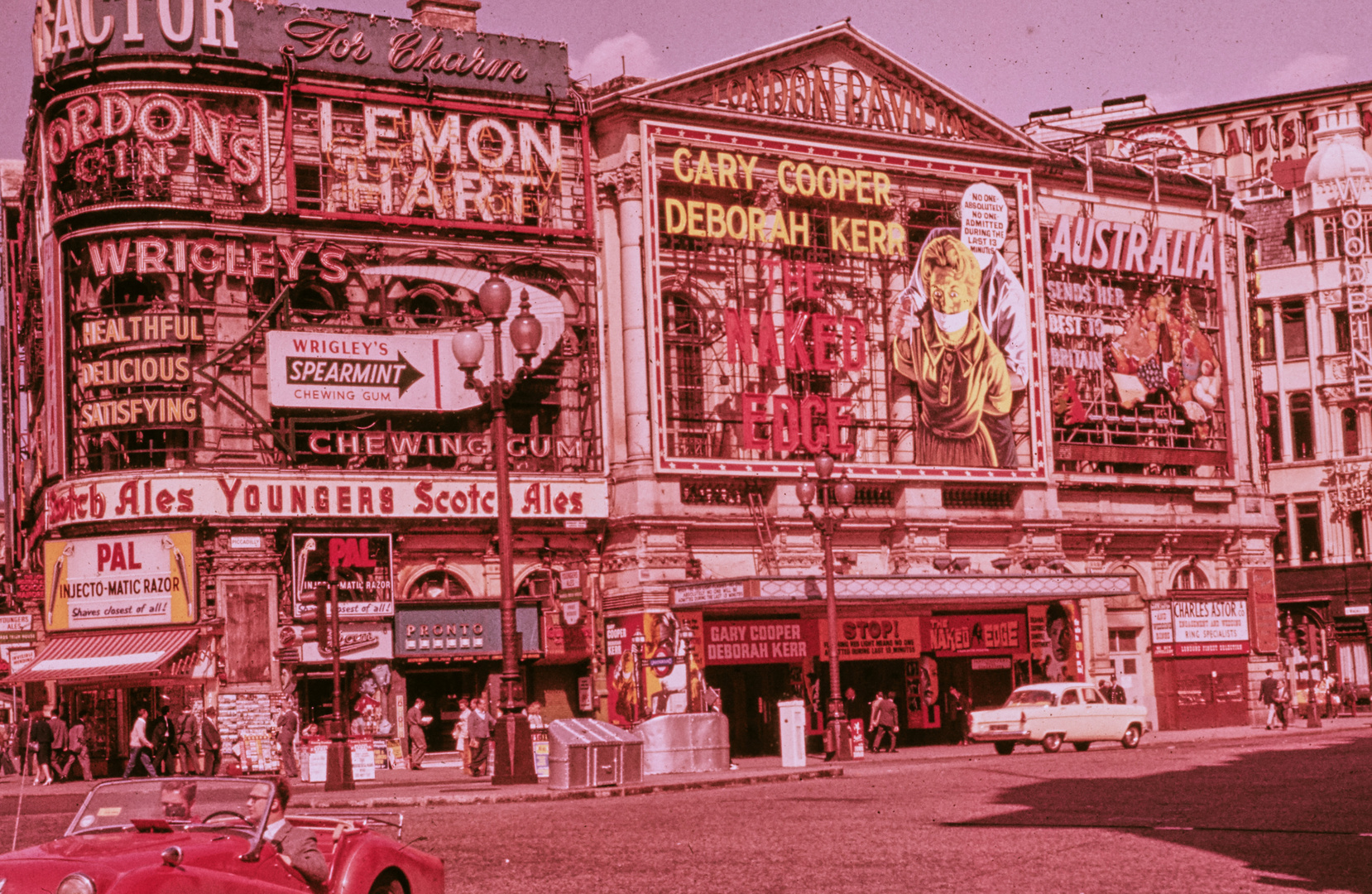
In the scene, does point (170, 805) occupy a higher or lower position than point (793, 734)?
higher

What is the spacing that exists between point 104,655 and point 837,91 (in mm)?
26084

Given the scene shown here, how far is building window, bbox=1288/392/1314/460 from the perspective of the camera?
76.2m

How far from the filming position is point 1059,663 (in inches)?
2154

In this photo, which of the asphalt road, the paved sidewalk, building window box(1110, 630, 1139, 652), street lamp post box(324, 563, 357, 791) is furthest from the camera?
building window box(1110, 630, 1139, 652)

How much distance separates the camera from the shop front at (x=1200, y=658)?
5809 cm

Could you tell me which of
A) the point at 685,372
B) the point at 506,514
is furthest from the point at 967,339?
the point at 506,514

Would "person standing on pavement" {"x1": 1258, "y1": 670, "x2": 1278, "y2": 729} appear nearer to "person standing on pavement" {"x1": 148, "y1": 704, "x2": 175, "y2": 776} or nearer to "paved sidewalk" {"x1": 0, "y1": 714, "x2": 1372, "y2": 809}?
"paved sidewalk" {"x1": 0, "y1": 714, "x2": 1372, "y2": 809}

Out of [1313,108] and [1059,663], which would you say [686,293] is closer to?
[1059,663]

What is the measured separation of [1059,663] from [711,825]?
33826 millimetres

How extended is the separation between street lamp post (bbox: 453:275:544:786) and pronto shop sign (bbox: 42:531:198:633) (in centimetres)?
1571

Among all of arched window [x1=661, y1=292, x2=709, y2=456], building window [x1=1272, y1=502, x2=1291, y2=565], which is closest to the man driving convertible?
arched window [x1=661, y1=292, x2=709, y2=456]

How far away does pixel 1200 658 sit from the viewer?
5884cm

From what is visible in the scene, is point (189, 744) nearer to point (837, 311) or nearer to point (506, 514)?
point (506, 514)

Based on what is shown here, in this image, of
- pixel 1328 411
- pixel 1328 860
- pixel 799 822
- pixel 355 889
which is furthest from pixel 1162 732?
pixel 355 889
